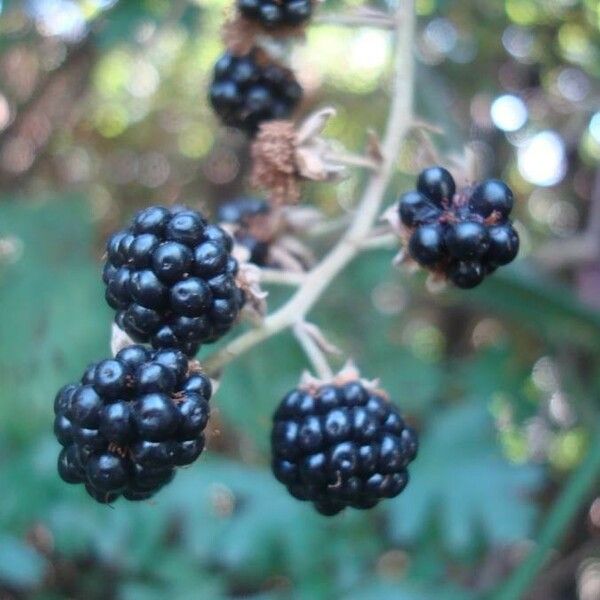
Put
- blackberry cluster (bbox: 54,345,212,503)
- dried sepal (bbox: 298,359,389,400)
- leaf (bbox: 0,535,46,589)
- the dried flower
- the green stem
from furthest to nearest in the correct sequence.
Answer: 1. leaf (bbox: 0,535,46,589)
2. the green stem
3. the dried flower
4. dried sepal (bbox: 298,359,389,400)
5. blackberry cluster (bbox: 54,345,212,503)

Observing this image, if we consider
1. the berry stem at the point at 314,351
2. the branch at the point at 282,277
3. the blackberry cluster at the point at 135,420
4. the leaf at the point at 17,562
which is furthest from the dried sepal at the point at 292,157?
the leaf at the point at 17,562

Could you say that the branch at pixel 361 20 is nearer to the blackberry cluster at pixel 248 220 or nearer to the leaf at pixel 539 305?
the blackberry cluster at pixel 248 220

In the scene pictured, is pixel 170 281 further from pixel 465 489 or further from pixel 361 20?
pixel 465 489

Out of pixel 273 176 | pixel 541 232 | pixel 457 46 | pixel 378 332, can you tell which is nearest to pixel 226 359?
pixel 273 176

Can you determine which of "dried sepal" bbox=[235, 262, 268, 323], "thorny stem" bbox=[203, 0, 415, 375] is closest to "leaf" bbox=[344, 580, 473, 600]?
"thorny stem" bbox=[203, 0, 415, 375]

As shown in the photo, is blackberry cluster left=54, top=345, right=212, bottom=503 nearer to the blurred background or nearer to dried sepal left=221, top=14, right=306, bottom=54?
the blurred background

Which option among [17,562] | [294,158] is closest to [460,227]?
[294,158]
